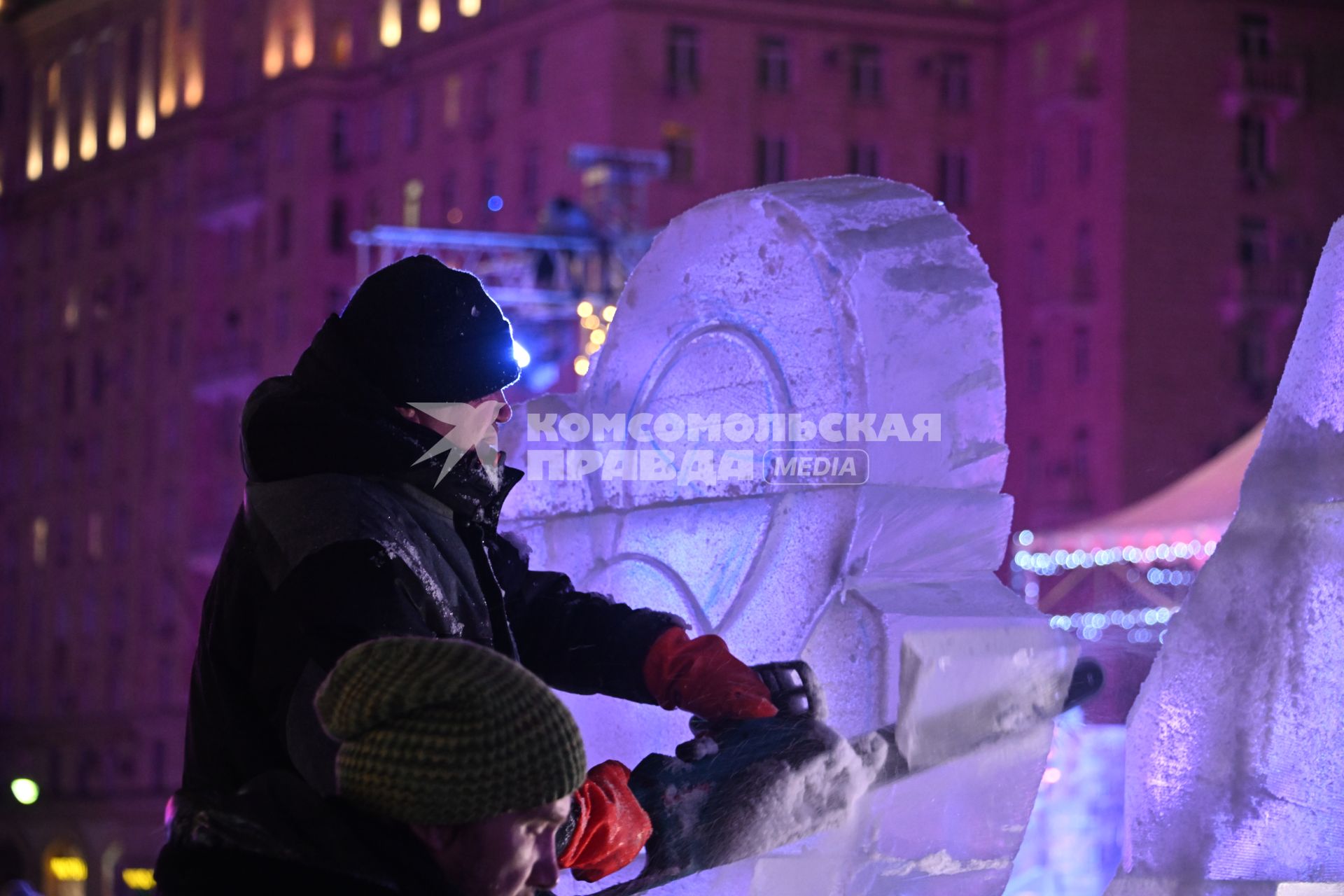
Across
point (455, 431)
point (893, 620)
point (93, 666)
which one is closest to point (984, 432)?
point (893, 620)

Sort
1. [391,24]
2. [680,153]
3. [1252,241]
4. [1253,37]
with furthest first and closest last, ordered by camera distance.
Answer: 1. [391,24]
2. [680,153]
3. [1253,37]
4. [1252,241]

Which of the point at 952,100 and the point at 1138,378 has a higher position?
the point at 952,100

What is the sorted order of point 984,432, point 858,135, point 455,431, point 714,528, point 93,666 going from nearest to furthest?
point 455,431 → point 984,432 → point 714,528 → point 858,135 → point 93,666

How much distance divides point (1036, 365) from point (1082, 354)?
1121 mm

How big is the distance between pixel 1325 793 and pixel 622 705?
146cm

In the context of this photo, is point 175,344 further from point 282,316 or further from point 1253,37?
point 1253,37

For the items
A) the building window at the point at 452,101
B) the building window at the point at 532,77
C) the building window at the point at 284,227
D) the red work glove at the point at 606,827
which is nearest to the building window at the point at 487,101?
the building window at the point at 452,101

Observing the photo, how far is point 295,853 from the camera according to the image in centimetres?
211

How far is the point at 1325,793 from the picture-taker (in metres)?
3.26

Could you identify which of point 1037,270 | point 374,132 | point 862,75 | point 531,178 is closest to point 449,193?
point 531,178

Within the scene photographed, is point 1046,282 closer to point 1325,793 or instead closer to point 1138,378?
point 1138,378

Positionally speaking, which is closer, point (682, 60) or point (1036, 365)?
point (1036, 365)

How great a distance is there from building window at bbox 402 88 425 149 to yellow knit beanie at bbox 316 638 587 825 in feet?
124

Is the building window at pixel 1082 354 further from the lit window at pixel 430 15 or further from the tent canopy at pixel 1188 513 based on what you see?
the tent canopy at pixel 1188 513
